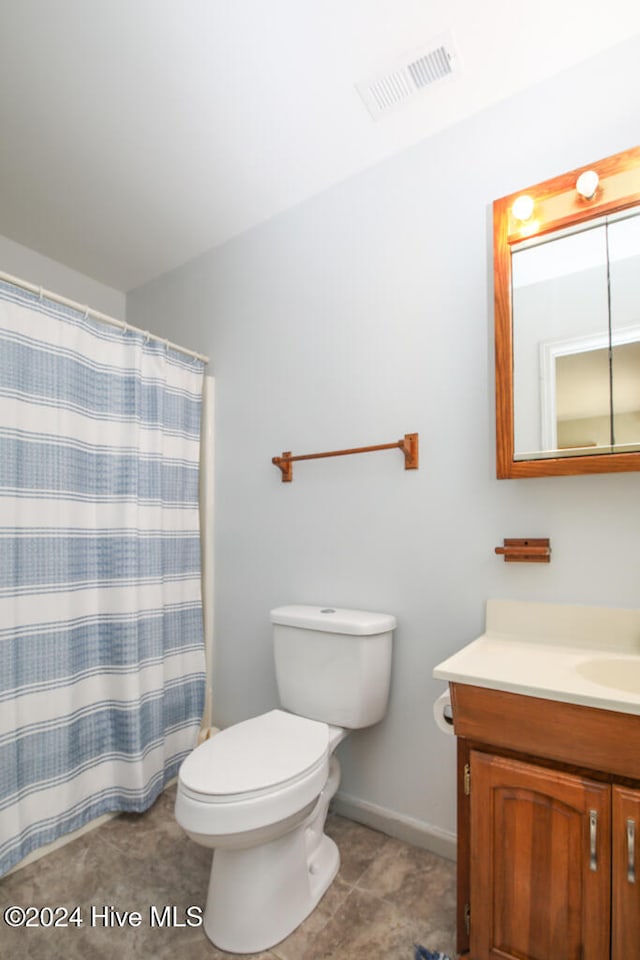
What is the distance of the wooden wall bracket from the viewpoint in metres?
1.44

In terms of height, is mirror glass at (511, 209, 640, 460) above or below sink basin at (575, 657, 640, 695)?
above

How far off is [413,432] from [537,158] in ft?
2.97

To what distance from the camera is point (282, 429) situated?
2.09 meters


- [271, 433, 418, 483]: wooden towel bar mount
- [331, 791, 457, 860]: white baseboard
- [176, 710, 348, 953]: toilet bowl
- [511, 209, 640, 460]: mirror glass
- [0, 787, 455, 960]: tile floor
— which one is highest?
[511, 209, 640, 460]: mirror glass

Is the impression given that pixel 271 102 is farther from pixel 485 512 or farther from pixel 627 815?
pixel 627 815

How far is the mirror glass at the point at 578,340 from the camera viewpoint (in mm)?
1338

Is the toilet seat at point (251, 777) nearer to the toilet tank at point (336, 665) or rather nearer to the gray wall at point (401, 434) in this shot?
the toilet tank at point (336, 665)

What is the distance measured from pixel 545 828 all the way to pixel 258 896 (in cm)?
75

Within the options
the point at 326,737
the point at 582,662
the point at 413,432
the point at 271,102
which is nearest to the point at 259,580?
the point at 326,737

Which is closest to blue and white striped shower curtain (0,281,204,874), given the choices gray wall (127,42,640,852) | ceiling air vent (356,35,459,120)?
gray wall (127,42,640,852)

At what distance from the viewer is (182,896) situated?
144 cm

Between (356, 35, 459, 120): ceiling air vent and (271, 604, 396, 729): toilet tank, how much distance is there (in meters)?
1.65

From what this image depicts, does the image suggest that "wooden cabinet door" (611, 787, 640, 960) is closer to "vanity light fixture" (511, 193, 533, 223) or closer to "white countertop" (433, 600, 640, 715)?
"white countertop" (433, 600, 640, 715)

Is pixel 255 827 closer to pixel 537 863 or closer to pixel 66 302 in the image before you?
pixel 537 863
